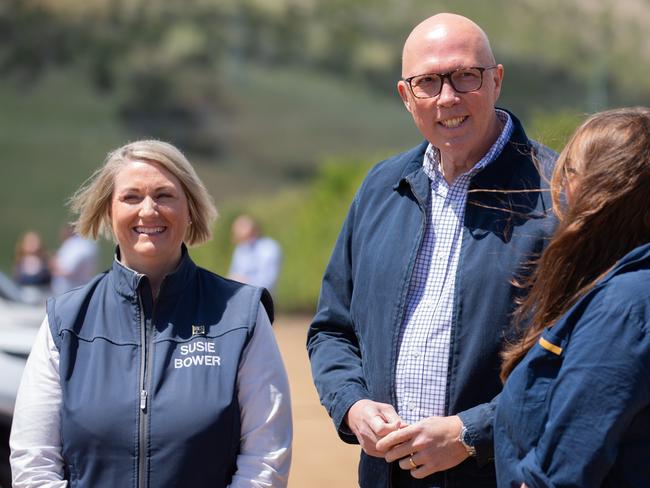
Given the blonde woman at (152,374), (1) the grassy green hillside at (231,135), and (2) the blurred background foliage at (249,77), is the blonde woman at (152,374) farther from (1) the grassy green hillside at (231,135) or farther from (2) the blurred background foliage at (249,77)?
(2) the blurred background foliage at (249,77)

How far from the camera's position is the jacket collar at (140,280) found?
3.28m

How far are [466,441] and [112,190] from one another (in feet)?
4.59

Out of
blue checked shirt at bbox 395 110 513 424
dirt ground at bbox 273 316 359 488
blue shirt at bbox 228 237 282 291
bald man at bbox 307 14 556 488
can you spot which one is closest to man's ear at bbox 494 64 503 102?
bald man at bbox 307 14 556 488

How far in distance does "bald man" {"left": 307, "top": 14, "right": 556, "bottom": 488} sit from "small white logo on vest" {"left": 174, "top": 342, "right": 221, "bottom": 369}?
0.43 m

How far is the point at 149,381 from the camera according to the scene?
3.18 metres

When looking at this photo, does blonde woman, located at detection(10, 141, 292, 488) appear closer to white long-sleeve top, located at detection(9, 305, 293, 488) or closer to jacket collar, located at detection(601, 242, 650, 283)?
white long-sleeve top, located at detection(9, 305, 293, 488)

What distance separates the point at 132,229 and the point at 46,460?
2.50 feet

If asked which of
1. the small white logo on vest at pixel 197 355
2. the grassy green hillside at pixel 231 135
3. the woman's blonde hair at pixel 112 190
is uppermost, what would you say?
the grassy green hillside at pixel 231 135

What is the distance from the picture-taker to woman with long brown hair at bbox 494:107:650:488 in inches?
87.7

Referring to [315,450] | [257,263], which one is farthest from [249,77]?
[315,450]

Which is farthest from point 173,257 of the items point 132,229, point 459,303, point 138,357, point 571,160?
point 571,160

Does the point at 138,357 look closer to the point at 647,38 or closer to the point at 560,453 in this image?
the point at 560,453

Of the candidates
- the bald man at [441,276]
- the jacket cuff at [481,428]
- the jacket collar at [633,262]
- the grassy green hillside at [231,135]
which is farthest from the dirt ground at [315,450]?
the grassy green hillside at [231,135]

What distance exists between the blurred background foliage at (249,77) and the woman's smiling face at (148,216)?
29.3 metres
